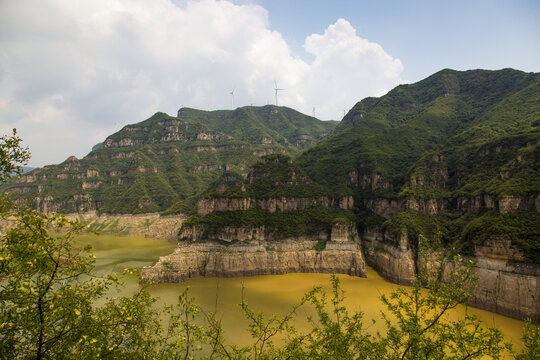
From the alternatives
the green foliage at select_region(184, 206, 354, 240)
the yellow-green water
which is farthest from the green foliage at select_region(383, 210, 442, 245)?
the green foliage at select_region(184, 206, 354, 240)

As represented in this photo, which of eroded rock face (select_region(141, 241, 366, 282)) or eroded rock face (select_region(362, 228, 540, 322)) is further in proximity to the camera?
eroded rock face (select_region(141, 241, 366, 282))

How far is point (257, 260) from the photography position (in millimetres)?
51875

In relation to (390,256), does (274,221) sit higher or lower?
higher

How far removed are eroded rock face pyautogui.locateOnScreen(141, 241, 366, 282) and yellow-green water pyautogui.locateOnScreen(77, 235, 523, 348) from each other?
148 cm

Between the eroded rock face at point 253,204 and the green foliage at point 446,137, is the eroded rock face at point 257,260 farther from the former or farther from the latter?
the green foliage at point 446,137

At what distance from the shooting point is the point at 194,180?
131m

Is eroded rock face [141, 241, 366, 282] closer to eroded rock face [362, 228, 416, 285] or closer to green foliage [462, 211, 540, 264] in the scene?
eroded rock face [362, 228, 416, 285]

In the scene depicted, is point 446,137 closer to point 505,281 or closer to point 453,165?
point 453,165

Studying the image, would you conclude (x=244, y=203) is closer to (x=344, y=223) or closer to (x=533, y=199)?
(x=344, y=223)

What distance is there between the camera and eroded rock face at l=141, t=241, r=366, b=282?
1973 inches

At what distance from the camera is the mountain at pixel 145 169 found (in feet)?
373

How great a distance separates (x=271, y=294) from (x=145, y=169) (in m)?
107

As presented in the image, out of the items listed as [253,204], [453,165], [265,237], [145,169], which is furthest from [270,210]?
[145,169]

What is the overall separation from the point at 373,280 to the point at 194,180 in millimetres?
100736
